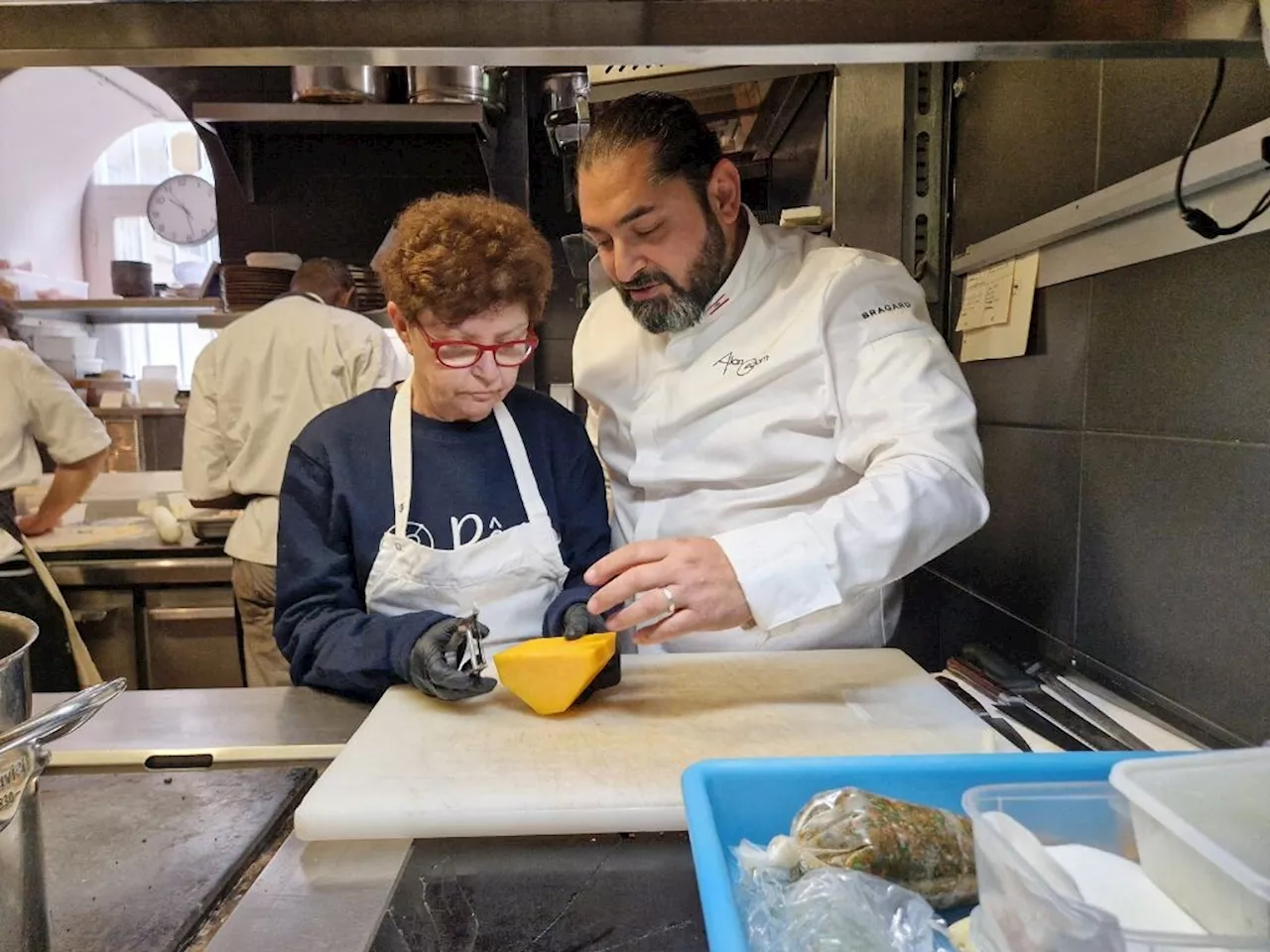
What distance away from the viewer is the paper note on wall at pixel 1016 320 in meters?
1.25

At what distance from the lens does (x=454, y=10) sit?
631 mm

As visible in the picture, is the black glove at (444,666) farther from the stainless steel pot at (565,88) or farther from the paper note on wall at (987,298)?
the stainless steel pot at (565,88)

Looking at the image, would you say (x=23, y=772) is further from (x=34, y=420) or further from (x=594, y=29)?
(x=34, y=420)

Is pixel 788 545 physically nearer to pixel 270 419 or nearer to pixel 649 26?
pixel 649 26

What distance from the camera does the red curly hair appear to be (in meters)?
1.17

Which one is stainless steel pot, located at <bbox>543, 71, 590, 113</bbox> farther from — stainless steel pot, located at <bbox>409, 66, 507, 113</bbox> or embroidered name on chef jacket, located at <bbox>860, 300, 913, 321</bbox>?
embroidered name on chef jacket, located at <bbox>860, 300, 913, 321</bbox>

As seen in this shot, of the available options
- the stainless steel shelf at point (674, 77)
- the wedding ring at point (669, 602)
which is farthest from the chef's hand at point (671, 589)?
the stainless steel shelf at point (674, 77)

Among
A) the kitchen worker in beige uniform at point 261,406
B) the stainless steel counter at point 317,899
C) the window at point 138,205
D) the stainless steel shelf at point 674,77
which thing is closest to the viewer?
the stainless steel counter at point 317,899

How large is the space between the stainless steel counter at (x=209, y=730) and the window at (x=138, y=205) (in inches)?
164

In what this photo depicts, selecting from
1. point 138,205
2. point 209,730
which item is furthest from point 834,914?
point 138,205

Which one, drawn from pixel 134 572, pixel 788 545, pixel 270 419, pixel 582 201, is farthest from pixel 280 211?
pixel 788 545

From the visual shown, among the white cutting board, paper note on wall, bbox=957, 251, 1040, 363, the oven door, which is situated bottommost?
the oven door

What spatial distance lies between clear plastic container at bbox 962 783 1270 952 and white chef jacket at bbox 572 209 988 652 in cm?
46

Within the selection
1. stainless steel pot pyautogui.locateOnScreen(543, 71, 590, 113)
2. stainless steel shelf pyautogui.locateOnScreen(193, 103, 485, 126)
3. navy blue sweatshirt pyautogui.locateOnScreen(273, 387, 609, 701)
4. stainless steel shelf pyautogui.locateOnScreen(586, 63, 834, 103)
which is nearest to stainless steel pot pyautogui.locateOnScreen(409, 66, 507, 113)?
stainless steel shelf pyautogui.locateOnScreen(193, 103, 485, 126)
